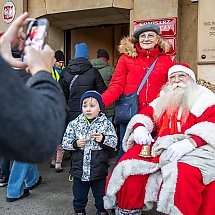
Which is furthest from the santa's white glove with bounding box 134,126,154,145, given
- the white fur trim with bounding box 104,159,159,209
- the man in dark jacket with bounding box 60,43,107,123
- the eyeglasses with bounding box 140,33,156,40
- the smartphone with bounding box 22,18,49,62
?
the smartphone with bounding box 22,18,49,62

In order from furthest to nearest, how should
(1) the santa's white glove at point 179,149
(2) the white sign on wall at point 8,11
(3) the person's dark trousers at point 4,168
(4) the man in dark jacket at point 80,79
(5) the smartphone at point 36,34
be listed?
1. (2) the white sign on wall at point 8,11
2. (4) the man in dark jacket at point 80,79
3. (3) the person's dark trousers at point 4,168
4. (1) the santa's white glove at point 179,149
5. (5) the smartphone at point 36,34

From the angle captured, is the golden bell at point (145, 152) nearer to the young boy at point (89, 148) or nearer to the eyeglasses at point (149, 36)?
the young boy at point (89, 148)

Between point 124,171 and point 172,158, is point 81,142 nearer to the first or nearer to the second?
point 124,171

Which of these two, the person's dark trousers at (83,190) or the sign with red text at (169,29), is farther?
the sign with red text at (169,29)

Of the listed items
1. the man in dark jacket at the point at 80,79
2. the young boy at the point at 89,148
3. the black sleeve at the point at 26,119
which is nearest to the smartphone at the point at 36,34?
the black sleeve at the point at 26,119

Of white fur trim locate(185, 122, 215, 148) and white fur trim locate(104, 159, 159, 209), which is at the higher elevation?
white fur trim locate(185, 122, 215, 148)

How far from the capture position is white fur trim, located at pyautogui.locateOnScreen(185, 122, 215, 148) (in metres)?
3.23

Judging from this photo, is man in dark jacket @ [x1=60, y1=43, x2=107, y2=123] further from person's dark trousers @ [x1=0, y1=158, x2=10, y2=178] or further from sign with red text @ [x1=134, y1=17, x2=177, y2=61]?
sign with red text @ [x1=134, y1=17, x2=177, y2=61]

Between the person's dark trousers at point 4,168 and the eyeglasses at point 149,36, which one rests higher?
the eyeglasses at point 149,36

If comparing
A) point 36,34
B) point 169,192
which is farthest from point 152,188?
point 36,34

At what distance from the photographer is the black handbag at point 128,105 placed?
4094 millimetres

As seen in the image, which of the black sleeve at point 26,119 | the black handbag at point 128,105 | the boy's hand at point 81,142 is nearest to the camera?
the black sleeve at point 26,119

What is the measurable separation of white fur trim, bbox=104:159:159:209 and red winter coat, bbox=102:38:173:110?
0.90 metres

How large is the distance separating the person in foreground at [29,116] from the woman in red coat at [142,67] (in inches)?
110
